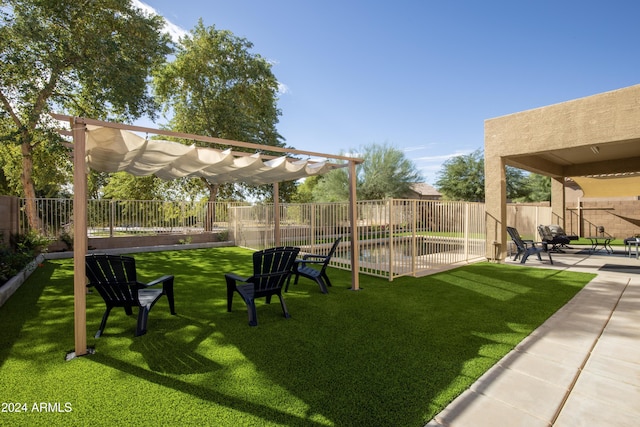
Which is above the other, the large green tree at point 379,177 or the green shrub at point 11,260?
the large green tree at point 379,177

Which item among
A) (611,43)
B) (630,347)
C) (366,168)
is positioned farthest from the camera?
(366,168)

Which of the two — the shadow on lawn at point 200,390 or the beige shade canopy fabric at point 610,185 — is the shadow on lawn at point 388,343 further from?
the beige shade canopy fabric at point 610,185

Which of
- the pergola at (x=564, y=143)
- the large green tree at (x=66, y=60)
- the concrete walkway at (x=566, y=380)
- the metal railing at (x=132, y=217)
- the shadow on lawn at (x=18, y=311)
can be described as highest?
the large green tree at (x=66, y=60)

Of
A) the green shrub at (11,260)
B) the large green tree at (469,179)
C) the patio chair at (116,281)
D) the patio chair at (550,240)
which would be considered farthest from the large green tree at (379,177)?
the patio chair at (116,281)

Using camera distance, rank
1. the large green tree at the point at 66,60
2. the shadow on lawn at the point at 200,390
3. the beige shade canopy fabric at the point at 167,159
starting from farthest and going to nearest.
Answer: the large green tree at the point at 66,60 → the beige shade canopy fabric at the point at 167,159 → the shadow on lawn at the point at 200,390

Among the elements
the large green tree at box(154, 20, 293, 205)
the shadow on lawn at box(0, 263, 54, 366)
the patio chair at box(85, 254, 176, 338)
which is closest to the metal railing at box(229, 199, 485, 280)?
the patio chair at box(85, 254, 176, 338)

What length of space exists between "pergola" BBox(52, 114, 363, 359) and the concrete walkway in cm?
325

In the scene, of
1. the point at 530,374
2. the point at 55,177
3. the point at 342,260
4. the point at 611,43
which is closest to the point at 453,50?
the point at 611,43

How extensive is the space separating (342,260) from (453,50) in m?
11.6

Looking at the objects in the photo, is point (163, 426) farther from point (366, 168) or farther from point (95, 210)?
point (366, 168)

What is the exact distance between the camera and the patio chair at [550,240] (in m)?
11.0

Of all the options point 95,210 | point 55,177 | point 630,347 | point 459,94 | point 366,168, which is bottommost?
point 630,347

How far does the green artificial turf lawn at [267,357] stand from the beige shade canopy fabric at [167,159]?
101 inches

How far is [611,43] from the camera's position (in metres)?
13.5
